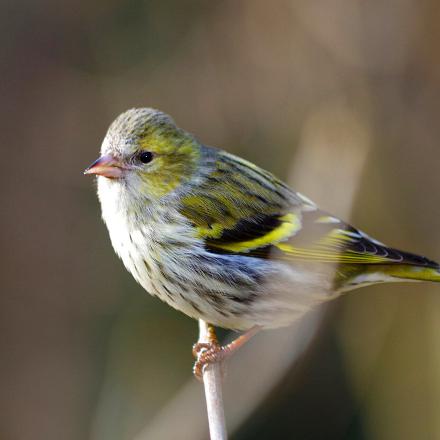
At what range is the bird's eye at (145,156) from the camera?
4789 mm

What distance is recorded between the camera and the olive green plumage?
15.5 ft

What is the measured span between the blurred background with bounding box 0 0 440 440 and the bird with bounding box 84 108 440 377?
13.0 inches

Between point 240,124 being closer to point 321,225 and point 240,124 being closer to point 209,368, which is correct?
point 321,225

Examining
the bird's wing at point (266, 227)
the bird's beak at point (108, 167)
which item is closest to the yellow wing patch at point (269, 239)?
the bird's wing at point (266, 227)

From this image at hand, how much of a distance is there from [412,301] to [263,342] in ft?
7.85

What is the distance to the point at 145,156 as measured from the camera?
15.8 feet

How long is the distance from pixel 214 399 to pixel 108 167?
1353 millimetres

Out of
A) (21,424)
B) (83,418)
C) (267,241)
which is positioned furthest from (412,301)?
(21,424)

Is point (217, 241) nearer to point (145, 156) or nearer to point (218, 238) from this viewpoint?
point (218, 238)

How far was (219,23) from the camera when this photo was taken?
7.77m

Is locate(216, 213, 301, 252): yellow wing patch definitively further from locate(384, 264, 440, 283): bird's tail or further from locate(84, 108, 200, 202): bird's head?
locate(384, 264, 440, 283): bird's tail

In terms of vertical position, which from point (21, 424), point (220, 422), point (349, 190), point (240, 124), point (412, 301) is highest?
point (240, 124)

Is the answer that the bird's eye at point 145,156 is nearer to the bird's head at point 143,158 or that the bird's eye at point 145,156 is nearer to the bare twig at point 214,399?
the bird's head at point 143,158

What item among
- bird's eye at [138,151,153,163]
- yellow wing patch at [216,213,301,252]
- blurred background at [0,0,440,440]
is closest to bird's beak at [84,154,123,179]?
bird's eye at [138,151,153,163]
